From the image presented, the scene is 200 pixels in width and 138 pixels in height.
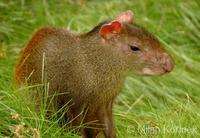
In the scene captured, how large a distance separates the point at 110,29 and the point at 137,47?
9.4 inches

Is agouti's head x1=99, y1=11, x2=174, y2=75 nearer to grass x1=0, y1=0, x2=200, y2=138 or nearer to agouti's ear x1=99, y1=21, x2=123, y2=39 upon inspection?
agouti's ear x1=99, y1=21, x2=123, y2=39

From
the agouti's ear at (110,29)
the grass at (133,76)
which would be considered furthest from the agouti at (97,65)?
the grass at (133,76)

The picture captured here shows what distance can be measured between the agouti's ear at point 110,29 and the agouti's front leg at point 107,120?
52 cm

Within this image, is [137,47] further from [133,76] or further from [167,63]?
[133,76]

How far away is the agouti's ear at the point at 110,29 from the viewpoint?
224 inches

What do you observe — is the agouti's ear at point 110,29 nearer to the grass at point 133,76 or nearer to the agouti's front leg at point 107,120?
the agouti's front leg at point 107,120

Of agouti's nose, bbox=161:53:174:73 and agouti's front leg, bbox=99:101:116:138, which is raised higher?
agouti's nose, bbox=161:53:174:73

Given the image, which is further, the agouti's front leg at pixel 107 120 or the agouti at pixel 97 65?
the agouti's front leg at pixel 107 120

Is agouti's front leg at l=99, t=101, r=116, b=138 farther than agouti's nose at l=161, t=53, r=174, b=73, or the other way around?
agouti's front leg at l=99, t=101, r=116, b=138

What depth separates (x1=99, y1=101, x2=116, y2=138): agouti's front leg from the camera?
19.2 ft

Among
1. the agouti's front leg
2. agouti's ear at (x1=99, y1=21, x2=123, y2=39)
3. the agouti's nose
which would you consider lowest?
the agouti's front leg

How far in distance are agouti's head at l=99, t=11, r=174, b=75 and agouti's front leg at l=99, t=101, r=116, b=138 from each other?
36cm

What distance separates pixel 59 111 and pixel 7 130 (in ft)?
1.46

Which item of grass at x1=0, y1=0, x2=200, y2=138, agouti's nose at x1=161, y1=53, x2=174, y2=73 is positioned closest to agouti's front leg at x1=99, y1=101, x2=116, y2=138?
grass at x1=0, y1=0, x2=200, y2=138
